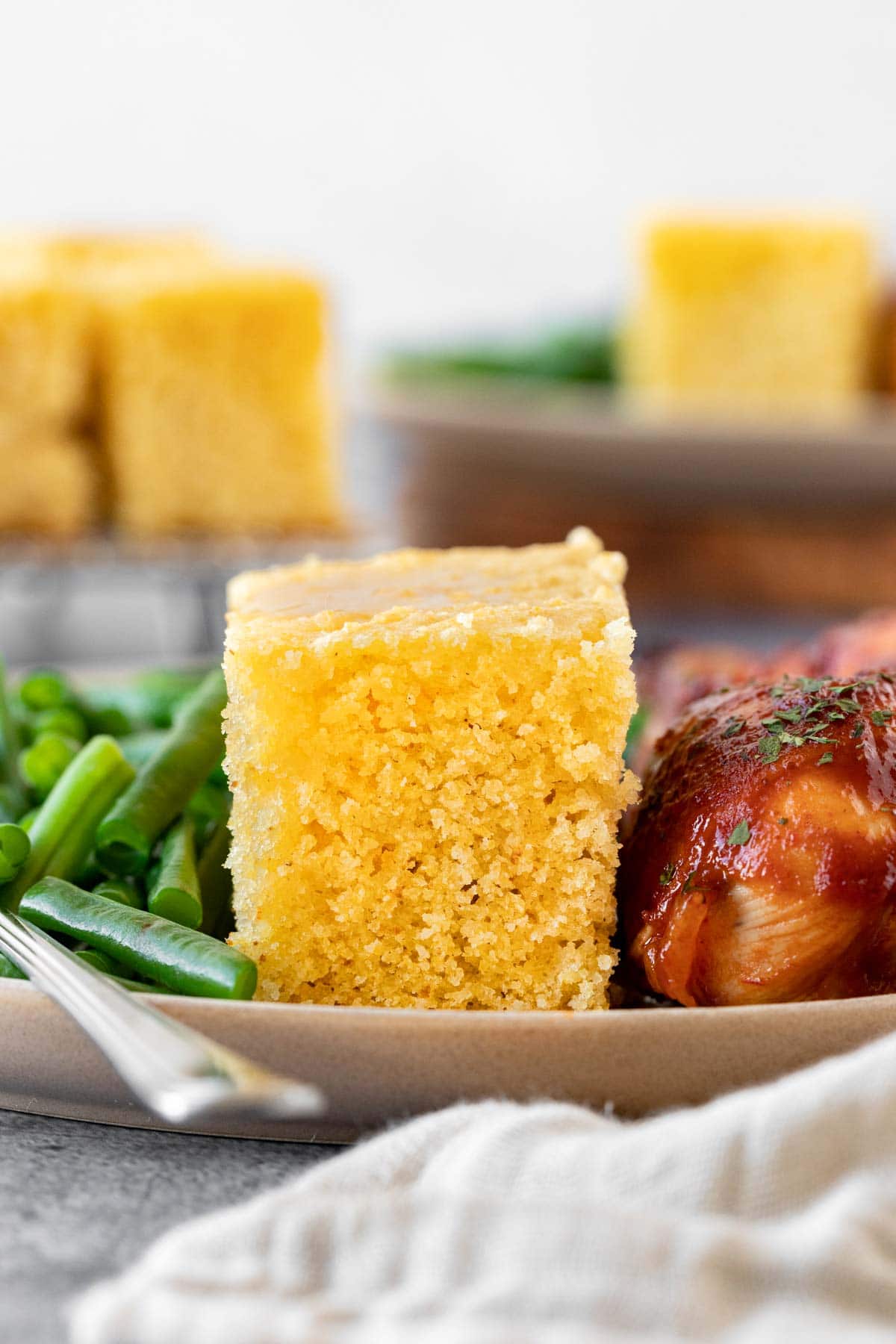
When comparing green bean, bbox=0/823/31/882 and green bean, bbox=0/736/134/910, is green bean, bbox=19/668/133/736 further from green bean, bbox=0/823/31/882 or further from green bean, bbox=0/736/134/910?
green bean, bbox=0/823/31/882

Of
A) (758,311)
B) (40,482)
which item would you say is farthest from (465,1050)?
(758,311)

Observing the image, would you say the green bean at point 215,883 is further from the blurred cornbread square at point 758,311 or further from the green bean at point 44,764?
the blurred cornbread square at point 758,311

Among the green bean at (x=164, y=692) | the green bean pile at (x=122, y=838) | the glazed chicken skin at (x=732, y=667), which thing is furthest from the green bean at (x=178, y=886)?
the glazed chicken skin at (x=732, y=667)

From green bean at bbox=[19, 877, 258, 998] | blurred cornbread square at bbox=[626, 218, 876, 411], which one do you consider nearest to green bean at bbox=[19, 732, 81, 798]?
green bean at bbox=[19, 877, 258, 998]

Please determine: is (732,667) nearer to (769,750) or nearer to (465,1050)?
(769,750)

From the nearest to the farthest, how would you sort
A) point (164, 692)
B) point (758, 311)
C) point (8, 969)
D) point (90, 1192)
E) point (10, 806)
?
point (90, 1192) < point (8, 969) < point (10, 806) < point (164, 692) < point (758, 311)

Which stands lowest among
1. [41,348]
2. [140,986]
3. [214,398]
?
[140,986]

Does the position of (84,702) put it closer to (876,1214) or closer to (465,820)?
(465,820)
